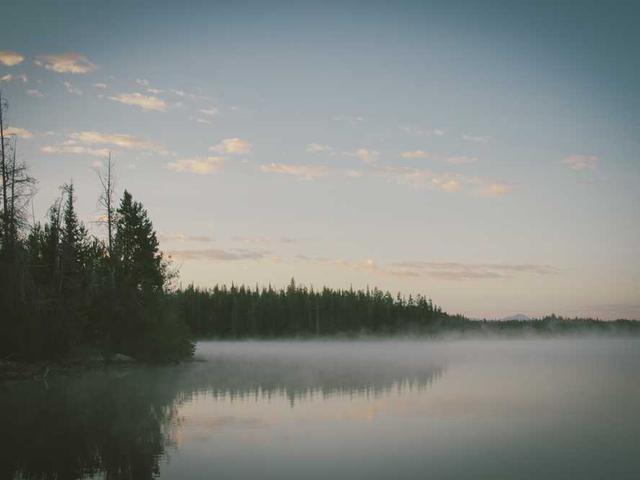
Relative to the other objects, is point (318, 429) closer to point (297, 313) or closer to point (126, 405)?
point (126, 405)

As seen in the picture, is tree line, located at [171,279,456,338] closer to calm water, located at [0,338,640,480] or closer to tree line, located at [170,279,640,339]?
tree line, located at [170,279,640,339]

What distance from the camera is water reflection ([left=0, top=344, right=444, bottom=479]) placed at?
16953 mm

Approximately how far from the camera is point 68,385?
3819 cm

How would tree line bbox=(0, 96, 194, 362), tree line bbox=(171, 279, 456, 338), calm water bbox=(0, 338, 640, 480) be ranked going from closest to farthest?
calm water bbox=(0, 338, 640, 480), tree line bbox=(0, 96, 194, 362), tree line bbox=(171, 279, 456, 338)

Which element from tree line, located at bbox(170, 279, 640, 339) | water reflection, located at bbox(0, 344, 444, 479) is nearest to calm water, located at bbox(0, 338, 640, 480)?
water reflection, located at bbox(0, 344, 444, 479)

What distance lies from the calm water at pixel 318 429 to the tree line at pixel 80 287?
4510 millimetres

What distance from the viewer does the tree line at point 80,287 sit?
37281mm

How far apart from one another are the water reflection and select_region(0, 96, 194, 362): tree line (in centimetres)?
316

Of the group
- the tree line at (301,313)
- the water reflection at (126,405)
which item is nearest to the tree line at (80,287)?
the water reflection at (126,405)

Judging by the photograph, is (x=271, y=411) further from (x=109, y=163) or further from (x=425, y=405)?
(x=109, y=163)

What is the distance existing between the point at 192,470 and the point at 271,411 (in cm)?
1104

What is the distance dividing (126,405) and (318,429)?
11.7 meters

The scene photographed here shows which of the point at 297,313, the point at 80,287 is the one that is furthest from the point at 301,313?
the point at 80,287

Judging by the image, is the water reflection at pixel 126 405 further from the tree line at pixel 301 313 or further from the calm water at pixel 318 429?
the tree line at pixel 301 313
